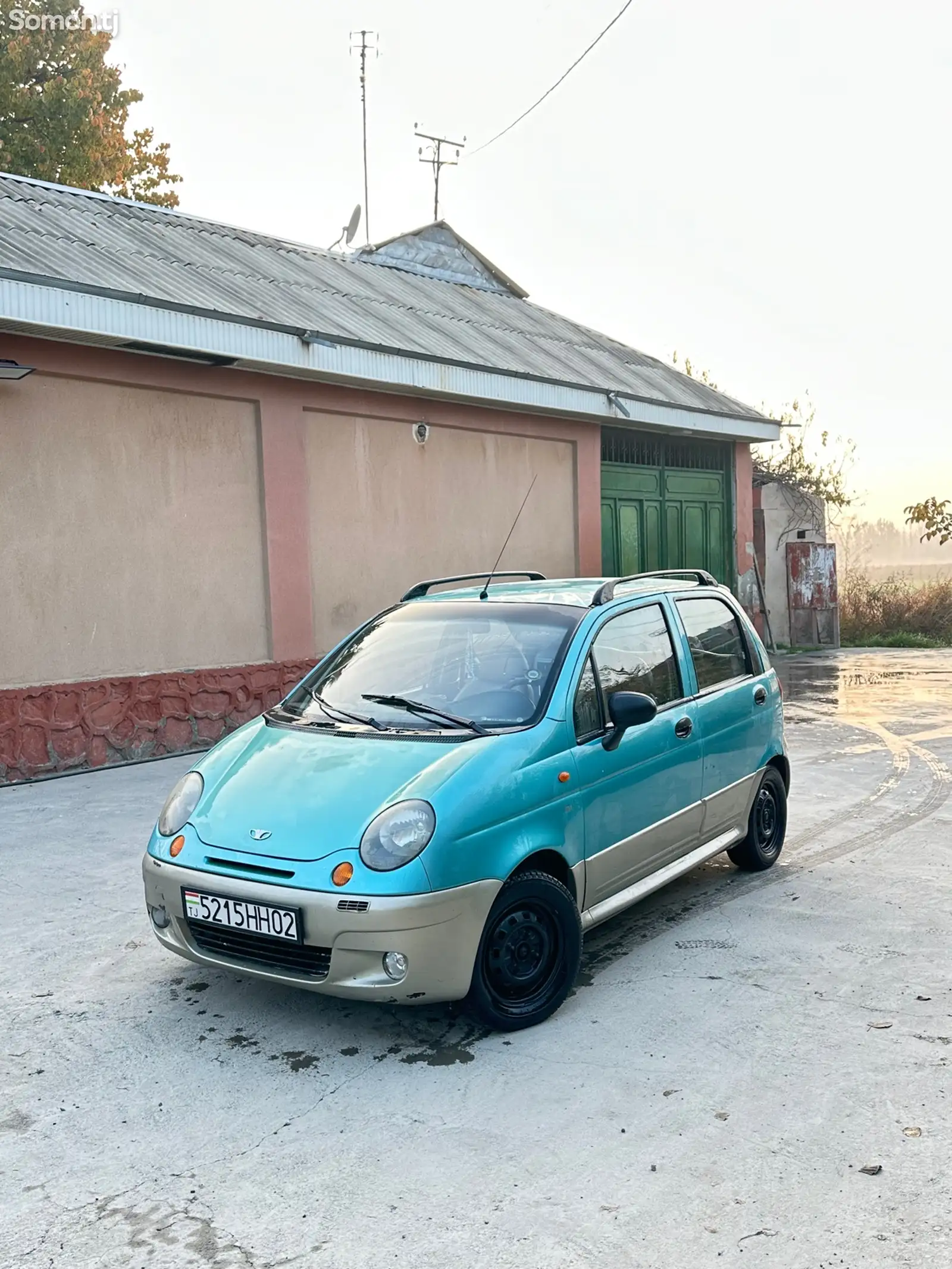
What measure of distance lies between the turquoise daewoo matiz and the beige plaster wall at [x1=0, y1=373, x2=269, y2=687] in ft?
14.4

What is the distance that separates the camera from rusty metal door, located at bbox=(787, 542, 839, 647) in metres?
20.2

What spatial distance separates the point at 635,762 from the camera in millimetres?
4855

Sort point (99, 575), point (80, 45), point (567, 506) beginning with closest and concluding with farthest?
point (99, 575) < point (567, 506) < point (80, 45)

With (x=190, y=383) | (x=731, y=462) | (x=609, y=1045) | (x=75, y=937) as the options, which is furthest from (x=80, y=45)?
(x=609, y=1045)

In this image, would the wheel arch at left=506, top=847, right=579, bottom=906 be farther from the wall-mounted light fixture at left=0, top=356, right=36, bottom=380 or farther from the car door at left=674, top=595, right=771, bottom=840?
the wall-mounted light fixture at left=0, top=356, right=36, bottom=380

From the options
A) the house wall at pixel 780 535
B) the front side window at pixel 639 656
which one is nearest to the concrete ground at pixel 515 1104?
the front side window at pixel 639 656

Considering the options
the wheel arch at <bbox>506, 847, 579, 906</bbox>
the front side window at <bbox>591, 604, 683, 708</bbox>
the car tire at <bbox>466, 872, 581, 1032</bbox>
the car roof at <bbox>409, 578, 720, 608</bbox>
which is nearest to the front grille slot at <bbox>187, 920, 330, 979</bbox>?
the car tire at <bbox>466, 872, 581, 1032</bbox>

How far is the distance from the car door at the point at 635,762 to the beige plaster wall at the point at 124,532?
5601mm

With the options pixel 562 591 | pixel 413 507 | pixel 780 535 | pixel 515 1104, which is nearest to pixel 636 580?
pixel 562 591

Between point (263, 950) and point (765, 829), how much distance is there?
3.29 meters

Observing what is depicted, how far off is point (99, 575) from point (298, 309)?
11.5 ft

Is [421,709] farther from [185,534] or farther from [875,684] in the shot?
[875,684]

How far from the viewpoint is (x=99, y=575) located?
30.7 ft

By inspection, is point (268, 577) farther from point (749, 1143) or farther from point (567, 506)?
point (749, 1143)
